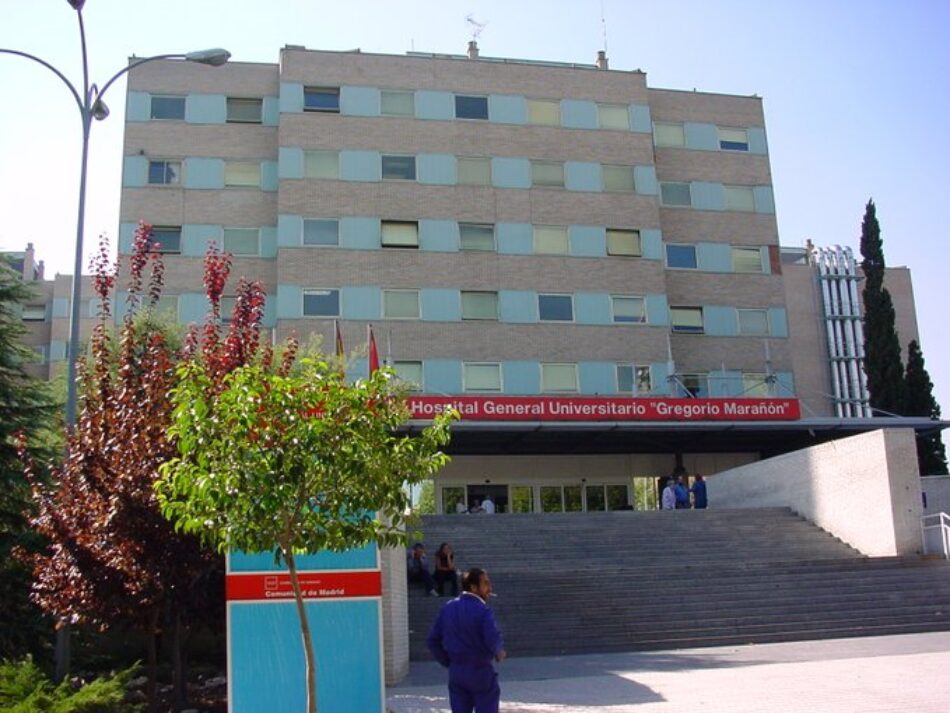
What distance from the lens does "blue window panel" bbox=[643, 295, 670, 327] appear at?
41875mm

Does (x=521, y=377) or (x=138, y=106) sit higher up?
(x=138, y=106)

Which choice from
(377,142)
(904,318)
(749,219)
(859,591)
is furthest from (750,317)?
(904,318)

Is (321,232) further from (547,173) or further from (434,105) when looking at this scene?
(547,173)

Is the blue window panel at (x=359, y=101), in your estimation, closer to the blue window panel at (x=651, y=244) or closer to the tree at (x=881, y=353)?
the blue window panel at (x=651, y=244)

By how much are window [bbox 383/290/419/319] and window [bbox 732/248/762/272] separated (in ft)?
46.9

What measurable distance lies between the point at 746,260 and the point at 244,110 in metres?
21.9

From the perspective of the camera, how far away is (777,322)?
4462 centimetres

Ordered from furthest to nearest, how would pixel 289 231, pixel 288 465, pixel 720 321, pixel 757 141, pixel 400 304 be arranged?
pixel 757 141 < pixel 720 321 < pixel 400 304 < pixel 289 231 < pixel 288 465

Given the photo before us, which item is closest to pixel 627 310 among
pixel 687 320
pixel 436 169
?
pixel 687 320

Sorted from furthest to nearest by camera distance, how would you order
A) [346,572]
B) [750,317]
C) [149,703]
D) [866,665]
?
[750,317] < [866,665] < [149,703] < [346,572]

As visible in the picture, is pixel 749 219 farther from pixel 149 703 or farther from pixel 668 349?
pixel 149 703

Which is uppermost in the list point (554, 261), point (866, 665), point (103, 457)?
point (554, 261)

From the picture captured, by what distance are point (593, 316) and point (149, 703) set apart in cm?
3103

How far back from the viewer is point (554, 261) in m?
41.5
